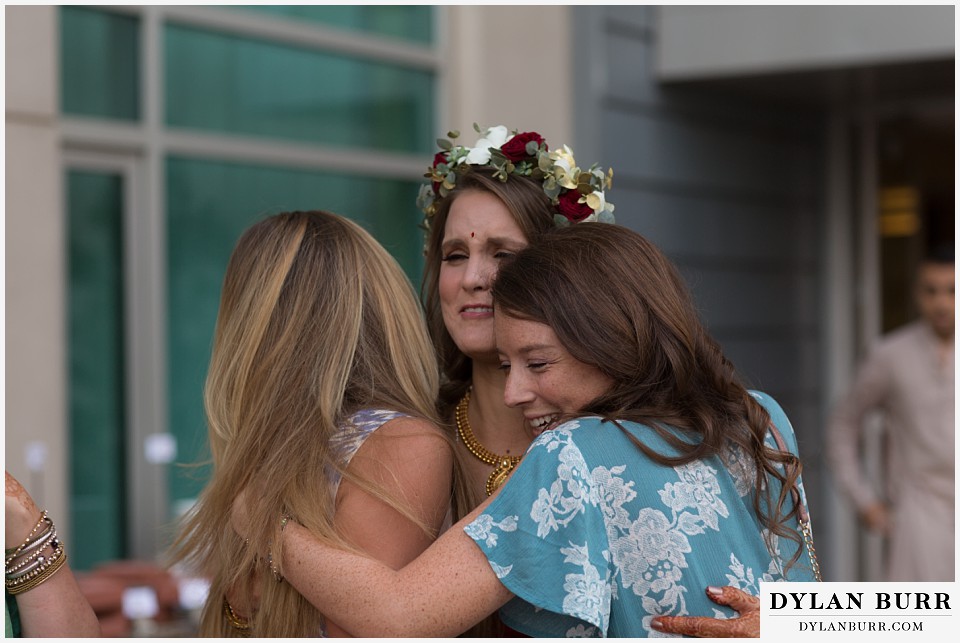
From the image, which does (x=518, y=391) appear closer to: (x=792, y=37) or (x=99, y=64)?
(x=99, y=64)

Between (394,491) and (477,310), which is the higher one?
(477,310)

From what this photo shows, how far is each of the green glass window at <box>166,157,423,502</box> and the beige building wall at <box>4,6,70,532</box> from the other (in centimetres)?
74

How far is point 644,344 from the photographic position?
205cm

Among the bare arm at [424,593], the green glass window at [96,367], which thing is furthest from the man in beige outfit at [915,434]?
the bare arm at [424,593]

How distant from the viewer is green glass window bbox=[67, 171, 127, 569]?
537cm

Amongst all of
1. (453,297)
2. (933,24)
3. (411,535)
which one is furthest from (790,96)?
(411,535)

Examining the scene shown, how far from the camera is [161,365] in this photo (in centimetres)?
556

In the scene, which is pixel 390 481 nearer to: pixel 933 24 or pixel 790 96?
pixel 933 24

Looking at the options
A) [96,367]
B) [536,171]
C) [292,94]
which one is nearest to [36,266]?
[96,367]

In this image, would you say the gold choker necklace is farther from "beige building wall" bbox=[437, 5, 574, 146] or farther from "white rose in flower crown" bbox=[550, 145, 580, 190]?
"beige building wall" bbox=[437, 5, 574, 146]

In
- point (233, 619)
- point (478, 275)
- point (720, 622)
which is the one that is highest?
point (478, 275)

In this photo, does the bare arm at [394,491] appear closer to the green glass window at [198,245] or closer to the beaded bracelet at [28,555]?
the beaded bracelet at [28,555]

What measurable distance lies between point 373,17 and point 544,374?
455 cm

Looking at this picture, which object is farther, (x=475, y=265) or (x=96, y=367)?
(x=96, y=367)
